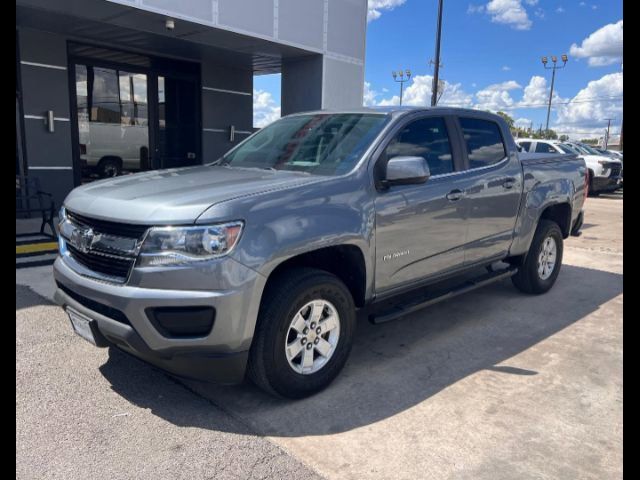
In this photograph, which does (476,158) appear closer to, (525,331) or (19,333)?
(525,331)

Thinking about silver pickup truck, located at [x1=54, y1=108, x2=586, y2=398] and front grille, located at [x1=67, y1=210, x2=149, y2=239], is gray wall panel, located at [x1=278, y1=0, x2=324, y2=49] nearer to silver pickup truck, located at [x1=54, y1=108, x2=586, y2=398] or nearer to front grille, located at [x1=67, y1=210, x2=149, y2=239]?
silver pickup truck, located at [x1=54, y1=108, x2=586, y2=398]

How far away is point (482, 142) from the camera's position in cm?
489

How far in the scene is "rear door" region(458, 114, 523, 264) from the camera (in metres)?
4.57

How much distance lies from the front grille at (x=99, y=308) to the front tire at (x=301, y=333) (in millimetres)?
756

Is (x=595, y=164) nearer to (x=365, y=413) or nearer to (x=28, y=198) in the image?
(x=28, y=198)

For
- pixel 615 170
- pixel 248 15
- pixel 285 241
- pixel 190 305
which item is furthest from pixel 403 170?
pixel 615 170

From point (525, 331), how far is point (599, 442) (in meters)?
1.78

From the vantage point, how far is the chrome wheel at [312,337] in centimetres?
325

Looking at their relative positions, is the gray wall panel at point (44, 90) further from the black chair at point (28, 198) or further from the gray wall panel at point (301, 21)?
the gray wall panel at point (301, 21)

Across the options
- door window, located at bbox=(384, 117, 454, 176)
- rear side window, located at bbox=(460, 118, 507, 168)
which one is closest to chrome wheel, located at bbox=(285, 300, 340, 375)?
door window, located at bbox=(384, 117, 454, 176)

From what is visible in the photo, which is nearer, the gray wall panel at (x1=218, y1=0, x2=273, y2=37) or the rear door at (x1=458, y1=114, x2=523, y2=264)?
the rear door at (x1=458, y1=114, x2=523, y2=264)

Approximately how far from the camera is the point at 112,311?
297cm

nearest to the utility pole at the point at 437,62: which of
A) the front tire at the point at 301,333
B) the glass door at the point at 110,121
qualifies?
the glass door at the point at 110,121
